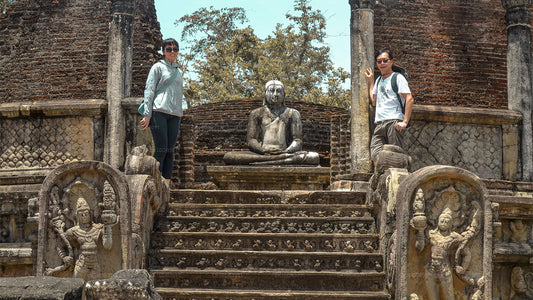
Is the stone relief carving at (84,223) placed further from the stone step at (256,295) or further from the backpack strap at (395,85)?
the backpack strap at (395,85)

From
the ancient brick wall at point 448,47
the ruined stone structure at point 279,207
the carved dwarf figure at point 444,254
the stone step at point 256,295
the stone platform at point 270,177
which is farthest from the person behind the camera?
the ancient brick wall at point 448,47

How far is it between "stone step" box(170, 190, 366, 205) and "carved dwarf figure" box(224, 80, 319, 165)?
1615 mm

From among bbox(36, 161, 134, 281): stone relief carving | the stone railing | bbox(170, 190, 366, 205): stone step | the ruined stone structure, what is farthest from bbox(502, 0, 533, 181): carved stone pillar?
bbox(36, 161, 134, 281): stone relief carving

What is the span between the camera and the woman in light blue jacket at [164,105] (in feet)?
28.5

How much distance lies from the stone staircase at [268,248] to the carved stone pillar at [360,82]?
191 cm

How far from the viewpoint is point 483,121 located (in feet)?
31.8

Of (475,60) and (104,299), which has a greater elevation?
(475,60)

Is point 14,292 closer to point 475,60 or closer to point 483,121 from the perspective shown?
point 483,121

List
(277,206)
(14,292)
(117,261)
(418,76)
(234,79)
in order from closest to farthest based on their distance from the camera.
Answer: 1. (14,292)
2. (117,261)
3. (277,206)
4. (418,76)
5. (234,79)

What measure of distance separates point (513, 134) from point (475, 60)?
6.62 m

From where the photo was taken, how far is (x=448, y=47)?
635 inches

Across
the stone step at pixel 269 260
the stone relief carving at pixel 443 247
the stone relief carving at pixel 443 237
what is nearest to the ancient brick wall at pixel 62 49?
the stone step at pixel 269 260

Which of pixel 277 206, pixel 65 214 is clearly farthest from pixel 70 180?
pixel 277 206

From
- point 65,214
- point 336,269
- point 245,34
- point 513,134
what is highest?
point 245,34
